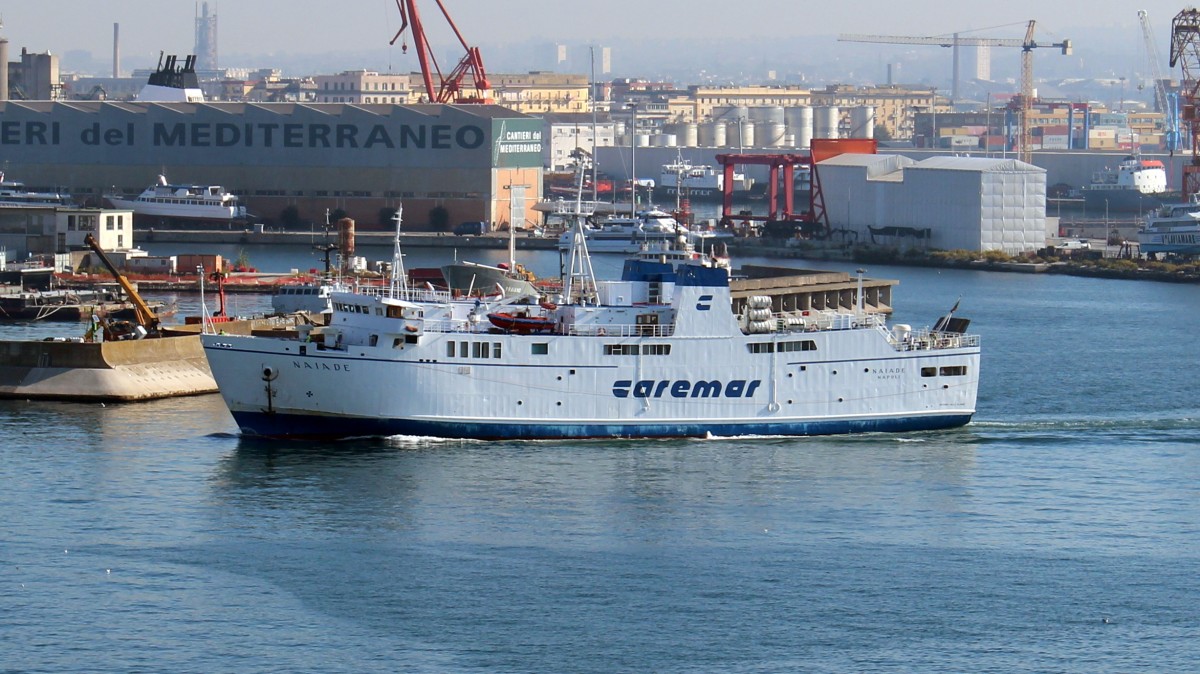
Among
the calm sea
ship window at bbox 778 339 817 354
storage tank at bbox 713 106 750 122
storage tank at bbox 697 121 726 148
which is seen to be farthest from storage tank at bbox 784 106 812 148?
ship window at bbox 778 339 817 354

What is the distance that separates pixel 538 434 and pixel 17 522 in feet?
28.1

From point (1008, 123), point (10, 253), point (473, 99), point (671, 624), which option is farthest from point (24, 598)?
point (1008, 123)

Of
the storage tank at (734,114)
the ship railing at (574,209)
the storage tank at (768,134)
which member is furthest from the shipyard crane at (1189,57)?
the storage tank at (734,114)

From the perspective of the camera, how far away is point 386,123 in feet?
254

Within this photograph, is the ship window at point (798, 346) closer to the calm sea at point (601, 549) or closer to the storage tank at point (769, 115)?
the calm sea at point (601, 549)

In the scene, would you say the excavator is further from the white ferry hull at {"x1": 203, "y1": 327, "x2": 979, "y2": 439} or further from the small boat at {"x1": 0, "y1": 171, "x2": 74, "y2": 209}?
the small boat at {"x1": 0, "y1": 171, "x2": 74, "y2": 209}

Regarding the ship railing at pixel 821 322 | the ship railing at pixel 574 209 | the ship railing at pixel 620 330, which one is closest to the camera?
the ship railing at pixel 620 330

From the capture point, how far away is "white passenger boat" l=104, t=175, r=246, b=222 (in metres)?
76.1

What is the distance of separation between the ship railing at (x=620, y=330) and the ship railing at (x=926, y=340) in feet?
13.2

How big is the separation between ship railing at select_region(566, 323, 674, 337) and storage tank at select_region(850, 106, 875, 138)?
Answer: 406ft

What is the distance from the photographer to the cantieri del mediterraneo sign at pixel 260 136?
77.5 metres

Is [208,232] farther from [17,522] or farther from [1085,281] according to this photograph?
[17,522]

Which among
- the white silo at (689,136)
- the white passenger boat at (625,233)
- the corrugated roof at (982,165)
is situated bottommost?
the white passenger boat at (625,233)

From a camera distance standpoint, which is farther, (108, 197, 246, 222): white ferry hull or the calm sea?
(108, 197, 246, 222): white ferry hull
